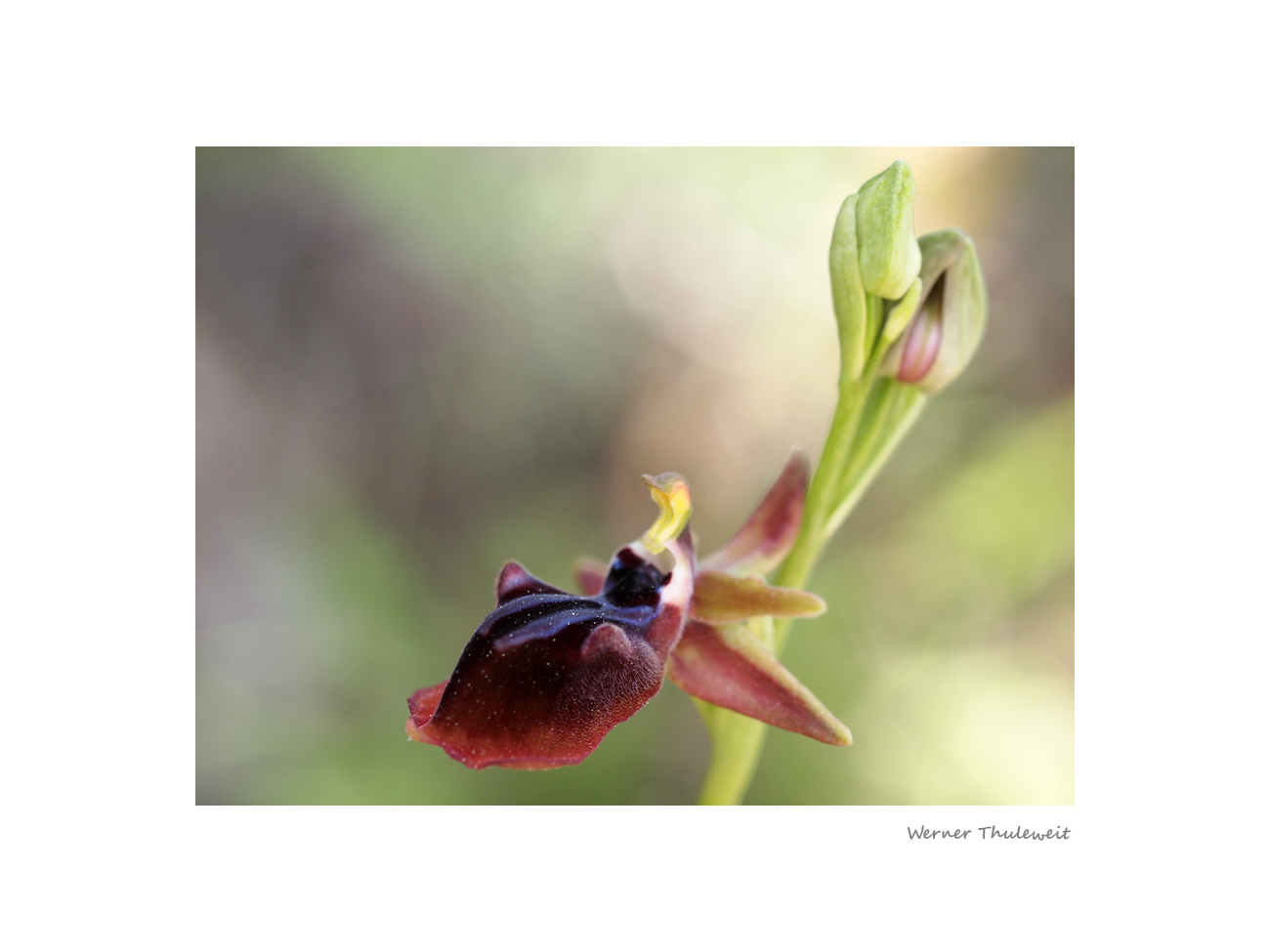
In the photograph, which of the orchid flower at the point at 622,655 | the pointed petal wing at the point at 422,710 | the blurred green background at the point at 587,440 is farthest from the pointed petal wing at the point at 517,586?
the blurred green background at the point at 587,440

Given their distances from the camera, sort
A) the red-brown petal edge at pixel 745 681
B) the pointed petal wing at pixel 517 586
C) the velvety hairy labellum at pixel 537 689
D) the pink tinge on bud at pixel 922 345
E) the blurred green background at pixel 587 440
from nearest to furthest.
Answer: the velvety hairy labellum at pixel 537 689
the red-brown petal edge at pixel 745 681
the pointed petal wing at pixel 517 586
the pink tinge on bud at pixel 922 345
the blurred green background at pixel 587 440

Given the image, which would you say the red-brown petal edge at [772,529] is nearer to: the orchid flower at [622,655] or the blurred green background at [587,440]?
the orchid flower at [622,655]

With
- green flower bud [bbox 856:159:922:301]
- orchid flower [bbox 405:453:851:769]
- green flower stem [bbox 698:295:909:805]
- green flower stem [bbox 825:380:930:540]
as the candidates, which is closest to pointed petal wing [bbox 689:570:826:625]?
orchid flower [bbox 405:453:851:769]

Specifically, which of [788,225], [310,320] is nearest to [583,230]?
[788,225]

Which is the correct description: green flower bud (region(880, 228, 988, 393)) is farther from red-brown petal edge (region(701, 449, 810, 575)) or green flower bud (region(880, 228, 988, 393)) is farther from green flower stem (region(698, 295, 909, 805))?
red-brown petal edge (region(701, 449, 810, 575))

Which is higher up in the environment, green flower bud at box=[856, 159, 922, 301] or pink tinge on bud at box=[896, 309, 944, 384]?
green flower bud at box=[856, 159, 922, 301]

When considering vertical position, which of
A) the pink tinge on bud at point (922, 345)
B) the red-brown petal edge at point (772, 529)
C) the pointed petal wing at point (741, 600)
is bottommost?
the pointed petal wing at point (741, 600)

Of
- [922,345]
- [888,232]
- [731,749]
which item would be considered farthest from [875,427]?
[731,749]
